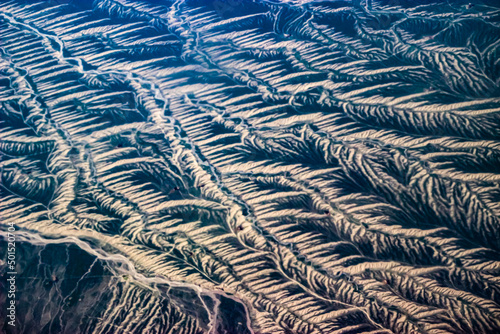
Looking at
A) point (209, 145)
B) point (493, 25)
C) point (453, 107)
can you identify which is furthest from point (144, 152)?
point (493, 25)

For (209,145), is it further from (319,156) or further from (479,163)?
(479,163)

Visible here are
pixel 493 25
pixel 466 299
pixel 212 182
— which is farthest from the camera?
pixel 493 25

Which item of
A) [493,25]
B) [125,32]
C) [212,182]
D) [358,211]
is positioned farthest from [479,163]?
[125,32]

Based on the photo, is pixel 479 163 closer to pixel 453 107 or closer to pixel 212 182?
pixel 453 107

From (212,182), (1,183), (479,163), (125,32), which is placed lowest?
(1,183)

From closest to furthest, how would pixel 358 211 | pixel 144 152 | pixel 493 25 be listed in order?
pixel 358 211
pixel 144 152
pixel 493 25

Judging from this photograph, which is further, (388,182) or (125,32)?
(125,32)

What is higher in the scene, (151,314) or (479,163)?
(479,163)
